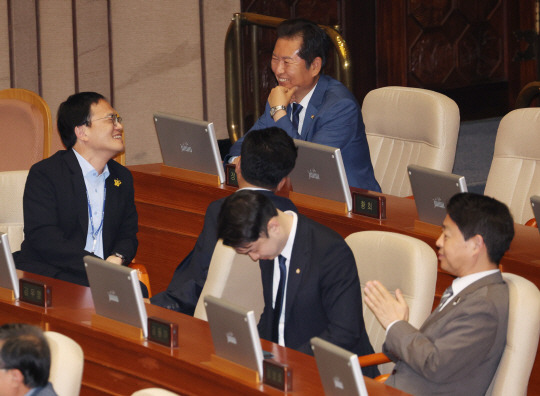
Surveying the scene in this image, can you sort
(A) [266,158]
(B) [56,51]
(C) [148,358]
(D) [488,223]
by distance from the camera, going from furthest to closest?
(B) [56,51] < (A) [266,158] < (C) [148,358] < (D) [488,223]

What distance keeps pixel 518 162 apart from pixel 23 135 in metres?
2.27

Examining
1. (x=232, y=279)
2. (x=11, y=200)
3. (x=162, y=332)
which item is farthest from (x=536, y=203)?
(x=11, y=200)

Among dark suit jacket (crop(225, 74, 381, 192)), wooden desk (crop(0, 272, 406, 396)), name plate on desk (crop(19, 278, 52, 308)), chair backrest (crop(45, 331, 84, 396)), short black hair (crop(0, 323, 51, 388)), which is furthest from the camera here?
dark suit jacket (crop(225, 74, 381, 192))

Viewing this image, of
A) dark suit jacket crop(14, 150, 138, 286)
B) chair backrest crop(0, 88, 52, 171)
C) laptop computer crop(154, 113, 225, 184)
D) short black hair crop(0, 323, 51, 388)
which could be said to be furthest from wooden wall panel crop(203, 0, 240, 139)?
short black hair crop(0, 323, 51, 388)

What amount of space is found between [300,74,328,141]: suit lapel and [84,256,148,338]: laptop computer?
162cm

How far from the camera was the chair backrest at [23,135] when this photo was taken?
4840 millimetres

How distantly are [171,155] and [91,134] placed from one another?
0.44 m

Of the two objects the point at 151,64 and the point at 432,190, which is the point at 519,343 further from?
the point at 151,64

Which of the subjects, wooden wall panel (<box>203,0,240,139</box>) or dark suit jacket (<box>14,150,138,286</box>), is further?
wooden wall panel (<box>203,0,240,139</box>)

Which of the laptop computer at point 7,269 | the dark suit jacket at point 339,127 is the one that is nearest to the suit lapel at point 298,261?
the laptop computer at point 7,269

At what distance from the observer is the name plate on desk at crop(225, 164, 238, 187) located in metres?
3.90

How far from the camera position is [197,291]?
3154 millimetres

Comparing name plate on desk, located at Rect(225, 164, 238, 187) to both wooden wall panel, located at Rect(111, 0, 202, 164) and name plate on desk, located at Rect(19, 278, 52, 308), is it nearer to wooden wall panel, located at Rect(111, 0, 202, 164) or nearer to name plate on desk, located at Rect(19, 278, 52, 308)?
name plate on desk, located at Rect(19, 278, 52, 308)

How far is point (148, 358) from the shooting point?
8.50 ft
